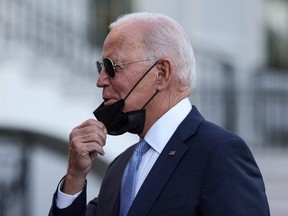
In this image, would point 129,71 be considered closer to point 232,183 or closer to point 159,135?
point 159,135

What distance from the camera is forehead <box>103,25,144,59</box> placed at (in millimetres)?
3248

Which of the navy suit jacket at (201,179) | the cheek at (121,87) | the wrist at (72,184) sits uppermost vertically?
the cheek at (121,87)

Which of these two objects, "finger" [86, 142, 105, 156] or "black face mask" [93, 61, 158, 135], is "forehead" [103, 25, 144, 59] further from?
"finger" [86, 142, 105, 156]

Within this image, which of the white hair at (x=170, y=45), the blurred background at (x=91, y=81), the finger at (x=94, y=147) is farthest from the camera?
the blurred background at (x=91, y=81)

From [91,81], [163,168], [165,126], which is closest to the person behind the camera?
[163,168]

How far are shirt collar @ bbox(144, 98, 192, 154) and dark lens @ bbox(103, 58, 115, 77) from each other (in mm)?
213

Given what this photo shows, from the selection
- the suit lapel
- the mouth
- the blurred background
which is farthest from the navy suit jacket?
the blurred background

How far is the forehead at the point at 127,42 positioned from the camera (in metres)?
3.25

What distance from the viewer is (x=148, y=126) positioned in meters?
3.28

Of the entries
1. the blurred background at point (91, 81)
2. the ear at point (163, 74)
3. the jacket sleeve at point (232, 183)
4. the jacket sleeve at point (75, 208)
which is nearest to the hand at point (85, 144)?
the jacket sleeve at point (75, 208)

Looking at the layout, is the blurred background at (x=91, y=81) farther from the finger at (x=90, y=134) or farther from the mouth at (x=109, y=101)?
the finger at (x=90, y=134)

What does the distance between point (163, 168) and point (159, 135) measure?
140 millimetres

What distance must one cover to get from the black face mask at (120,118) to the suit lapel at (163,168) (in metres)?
0.12

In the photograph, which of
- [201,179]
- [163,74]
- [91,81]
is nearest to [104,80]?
[163,74]
